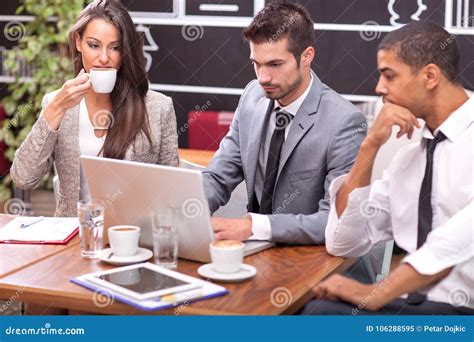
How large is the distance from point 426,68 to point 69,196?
1.37m

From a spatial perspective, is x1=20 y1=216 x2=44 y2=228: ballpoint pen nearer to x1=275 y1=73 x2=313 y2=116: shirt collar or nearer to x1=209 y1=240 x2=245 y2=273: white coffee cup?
x1=209 y1=240 x2=245 y2=273: white coffee cup

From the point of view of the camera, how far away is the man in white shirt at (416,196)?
75.9 inches

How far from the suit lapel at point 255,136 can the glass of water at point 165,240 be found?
0.67 meters

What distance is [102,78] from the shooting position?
8.75 feet

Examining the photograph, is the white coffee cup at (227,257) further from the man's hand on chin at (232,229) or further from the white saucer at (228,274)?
the man's hand on chin at (232,229)

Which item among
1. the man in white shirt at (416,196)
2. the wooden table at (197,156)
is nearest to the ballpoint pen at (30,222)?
the man in white shirt at (416,196)

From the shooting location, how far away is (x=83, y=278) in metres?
1.98

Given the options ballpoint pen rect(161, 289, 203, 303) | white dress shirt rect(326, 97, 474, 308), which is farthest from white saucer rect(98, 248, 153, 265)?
white dress shirt rect(326, 97, 474, 308)

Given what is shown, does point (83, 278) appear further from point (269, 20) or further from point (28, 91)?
point (28, 91)

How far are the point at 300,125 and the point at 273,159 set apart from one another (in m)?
0.15

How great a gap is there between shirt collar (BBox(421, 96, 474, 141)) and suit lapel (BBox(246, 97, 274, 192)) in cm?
76

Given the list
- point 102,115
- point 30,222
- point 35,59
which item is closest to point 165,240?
point 30,222

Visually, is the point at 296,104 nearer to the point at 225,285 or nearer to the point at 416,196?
the point at 416,196

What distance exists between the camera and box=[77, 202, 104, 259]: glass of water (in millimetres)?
2176
